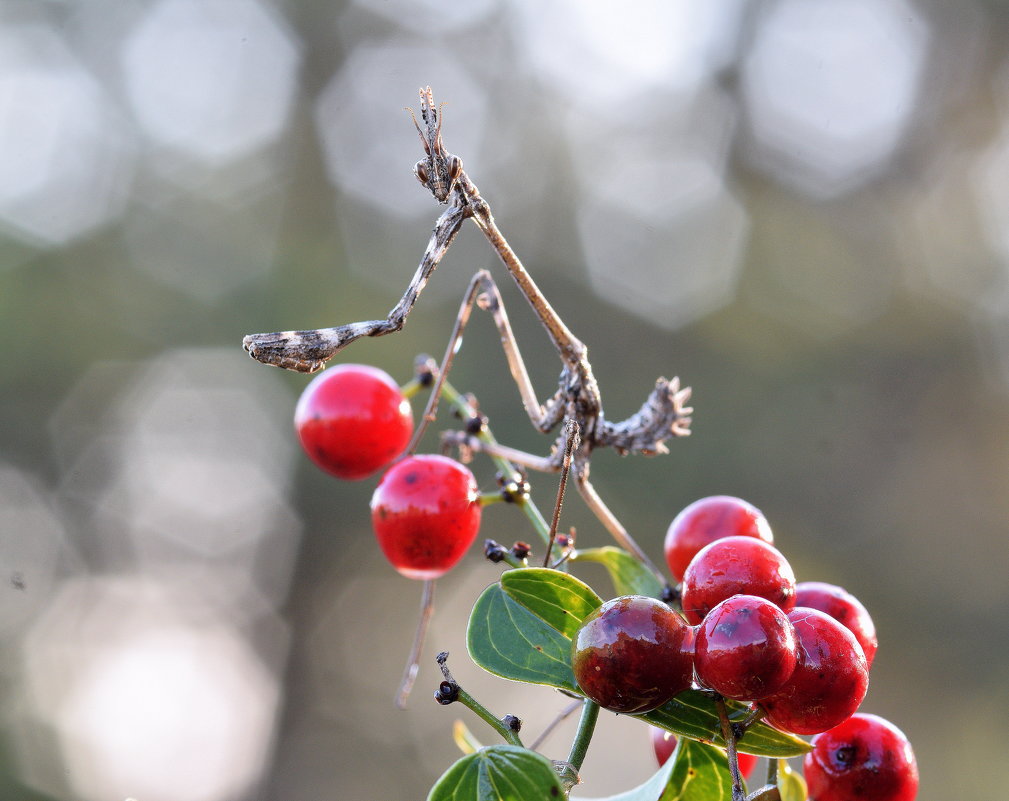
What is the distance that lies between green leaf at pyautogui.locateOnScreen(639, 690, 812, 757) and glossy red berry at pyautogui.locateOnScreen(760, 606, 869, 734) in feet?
0.07

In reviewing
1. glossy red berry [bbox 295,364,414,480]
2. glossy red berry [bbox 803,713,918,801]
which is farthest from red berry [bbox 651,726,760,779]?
glossy red berry [bbox 295,364,414,480]

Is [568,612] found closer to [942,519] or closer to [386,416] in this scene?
[386,416]

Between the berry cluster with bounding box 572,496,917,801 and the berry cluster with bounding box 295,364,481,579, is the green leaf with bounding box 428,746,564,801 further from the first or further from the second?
the berry cluster with bounding box 295,364,481,579

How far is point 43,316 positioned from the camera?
8188mm

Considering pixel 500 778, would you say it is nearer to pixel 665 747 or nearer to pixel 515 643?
pixel 515 643

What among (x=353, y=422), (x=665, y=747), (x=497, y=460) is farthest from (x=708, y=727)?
(x=353, y=422)

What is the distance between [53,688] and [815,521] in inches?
296

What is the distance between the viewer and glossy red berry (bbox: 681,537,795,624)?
88cm

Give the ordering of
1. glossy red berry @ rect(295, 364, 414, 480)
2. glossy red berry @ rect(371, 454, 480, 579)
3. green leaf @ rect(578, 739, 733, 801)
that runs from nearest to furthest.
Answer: green leaf @ rect(578, 739, 733, 801)
glossy red berry @ rect(371, 454, 480, 579)
glossy red berry @ rect(295, 364, 414, 480)

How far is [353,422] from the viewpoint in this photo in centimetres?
146

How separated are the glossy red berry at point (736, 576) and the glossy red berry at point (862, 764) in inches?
7.6

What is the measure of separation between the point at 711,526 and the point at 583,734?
42 cm

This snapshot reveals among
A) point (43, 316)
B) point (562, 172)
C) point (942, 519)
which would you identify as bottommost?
point (43, 316)

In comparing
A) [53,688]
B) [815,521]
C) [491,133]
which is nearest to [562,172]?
[491,133]
